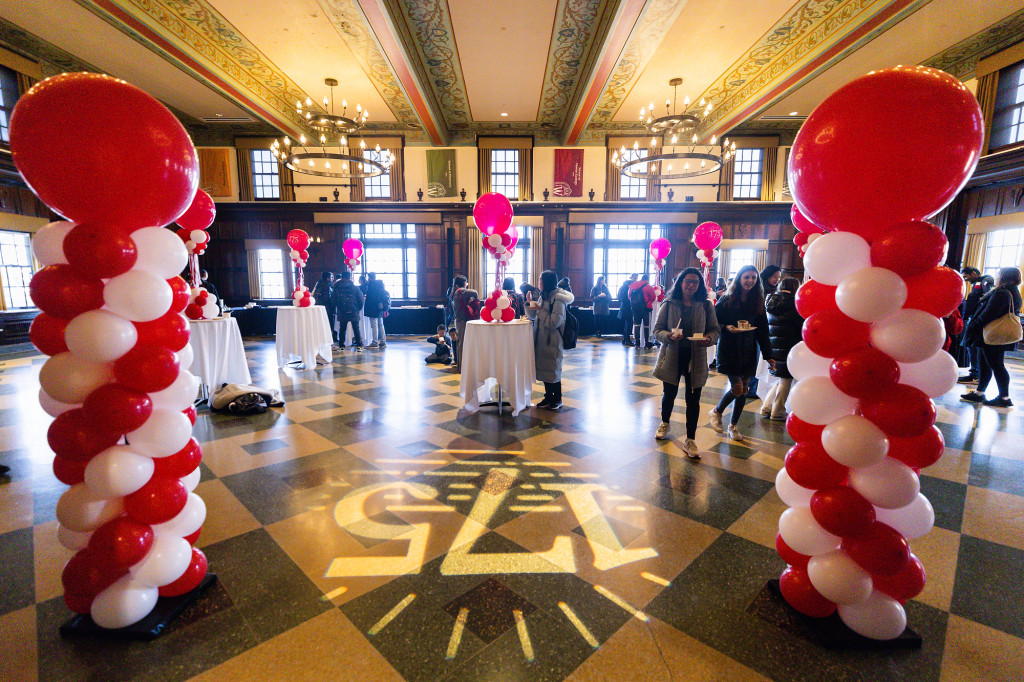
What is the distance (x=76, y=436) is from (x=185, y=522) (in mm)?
511

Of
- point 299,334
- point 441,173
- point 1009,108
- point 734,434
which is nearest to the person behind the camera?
point 734,434

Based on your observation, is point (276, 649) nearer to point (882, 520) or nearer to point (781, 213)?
point (882, 520)

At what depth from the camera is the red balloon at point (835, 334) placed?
4.99 feet

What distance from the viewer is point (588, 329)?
10531 mm

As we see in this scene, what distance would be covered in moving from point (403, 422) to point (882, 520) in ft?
11.2

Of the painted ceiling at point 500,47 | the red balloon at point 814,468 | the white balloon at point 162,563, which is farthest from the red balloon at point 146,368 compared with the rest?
the painted ceiling at point 500,47

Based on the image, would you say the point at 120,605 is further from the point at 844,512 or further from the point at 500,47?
the point at 500,47

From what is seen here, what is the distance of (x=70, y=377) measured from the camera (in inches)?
57.9

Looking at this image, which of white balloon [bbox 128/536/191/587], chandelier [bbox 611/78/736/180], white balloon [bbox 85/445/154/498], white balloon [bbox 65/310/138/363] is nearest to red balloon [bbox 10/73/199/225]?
white balloon [bbox 65/310/138/363]

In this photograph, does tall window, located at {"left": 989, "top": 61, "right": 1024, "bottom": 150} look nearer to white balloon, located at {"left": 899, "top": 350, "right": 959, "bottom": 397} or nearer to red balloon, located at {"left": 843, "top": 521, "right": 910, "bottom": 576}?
white balloon, located at {"left": 899, "top": 350, "right": 959, "bottom": 397}

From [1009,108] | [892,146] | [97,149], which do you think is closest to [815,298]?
[892,146]

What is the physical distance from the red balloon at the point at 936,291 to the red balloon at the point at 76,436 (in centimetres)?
277

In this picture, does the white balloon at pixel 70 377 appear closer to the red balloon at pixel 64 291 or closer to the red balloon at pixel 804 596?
the red balloon at pixel 64 291

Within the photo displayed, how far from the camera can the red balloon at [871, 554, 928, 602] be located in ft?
5.05
